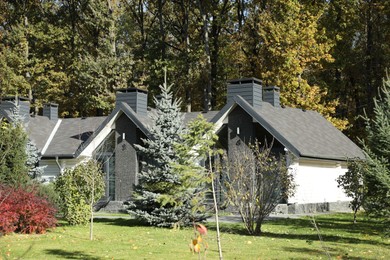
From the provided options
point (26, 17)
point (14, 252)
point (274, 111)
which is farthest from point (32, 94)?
point (14, 252)

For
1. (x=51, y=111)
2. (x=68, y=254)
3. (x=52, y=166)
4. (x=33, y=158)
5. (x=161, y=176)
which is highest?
(x=51, y=111)

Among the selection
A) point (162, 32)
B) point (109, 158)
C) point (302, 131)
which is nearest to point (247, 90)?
point (302, 131)

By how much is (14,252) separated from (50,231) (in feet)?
17.5

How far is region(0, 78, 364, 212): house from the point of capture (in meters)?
27.7

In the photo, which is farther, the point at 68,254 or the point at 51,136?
the point at 51,136

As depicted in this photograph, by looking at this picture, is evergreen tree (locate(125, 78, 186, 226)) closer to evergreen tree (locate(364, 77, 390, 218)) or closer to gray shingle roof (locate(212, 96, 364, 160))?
gray shingle roof (locate(212, 96, 364, 160))

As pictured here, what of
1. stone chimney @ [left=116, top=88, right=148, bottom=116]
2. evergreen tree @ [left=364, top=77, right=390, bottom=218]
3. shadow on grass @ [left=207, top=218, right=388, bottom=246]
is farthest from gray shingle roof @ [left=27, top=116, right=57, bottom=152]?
evergreen tree @ [left=364, top=77, right=390, bottom=218]

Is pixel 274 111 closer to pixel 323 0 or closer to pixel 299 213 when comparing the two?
pixel 299 213

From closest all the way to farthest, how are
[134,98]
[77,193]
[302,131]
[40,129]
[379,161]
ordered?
[379,161] < [77,193] < [302,131] < [134,98] < [40,129]

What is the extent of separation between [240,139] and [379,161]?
13.5 meters

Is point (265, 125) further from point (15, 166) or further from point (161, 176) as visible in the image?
point (15, 166)

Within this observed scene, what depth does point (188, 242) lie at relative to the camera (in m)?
16.2

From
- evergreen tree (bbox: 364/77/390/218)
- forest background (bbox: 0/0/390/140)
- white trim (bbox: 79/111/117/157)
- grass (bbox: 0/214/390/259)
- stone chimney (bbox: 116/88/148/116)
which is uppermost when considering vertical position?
forest background (bbox: 0/0/390/140)

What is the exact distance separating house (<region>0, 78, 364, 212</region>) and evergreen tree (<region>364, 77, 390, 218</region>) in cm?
1055
